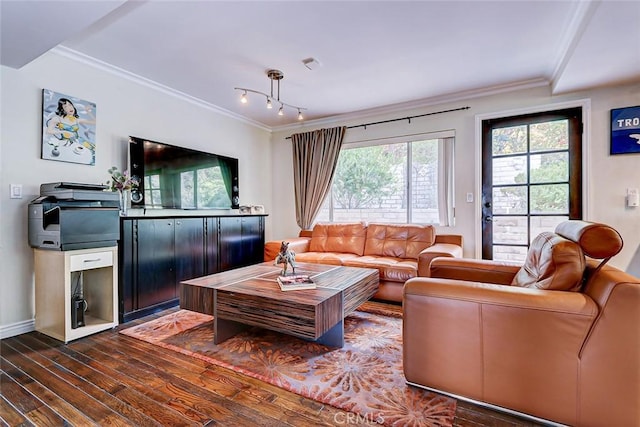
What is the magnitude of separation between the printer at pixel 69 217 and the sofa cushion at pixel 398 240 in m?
2.85

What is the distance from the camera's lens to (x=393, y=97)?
12.2 ft

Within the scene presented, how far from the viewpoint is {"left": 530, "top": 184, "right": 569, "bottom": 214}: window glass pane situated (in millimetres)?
3184

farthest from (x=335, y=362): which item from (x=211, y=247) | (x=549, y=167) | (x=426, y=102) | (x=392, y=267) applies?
(x=426, y=102)

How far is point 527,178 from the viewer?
3.35m

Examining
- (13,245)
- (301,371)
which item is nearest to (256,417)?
(301,371)

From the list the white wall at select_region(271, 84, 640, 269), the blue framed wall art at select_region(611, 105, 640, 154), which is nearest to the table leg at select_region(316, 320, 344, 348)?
the white wall at select_region(271, 84, 640, 269)

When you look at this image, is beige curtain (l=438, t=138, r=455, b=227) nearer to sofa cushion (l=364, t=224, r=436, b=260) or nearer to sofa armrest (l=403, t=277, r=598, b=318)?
sofa cushion (l=364, t=224, r=436, b=260)

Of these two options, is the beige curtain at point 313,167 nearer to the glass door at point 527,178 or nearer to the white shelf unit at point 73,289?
the glass door at point 527,178

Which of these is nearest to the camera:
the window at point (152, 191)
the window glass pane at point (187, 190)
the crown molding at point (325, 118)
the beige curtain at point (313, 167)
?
A: the crown molding at point (325, 118)

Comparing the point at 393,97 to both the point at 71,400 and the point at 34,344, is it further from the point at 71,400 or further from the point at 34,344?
the point at 34,344

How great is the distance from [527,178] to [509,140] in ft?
1.61

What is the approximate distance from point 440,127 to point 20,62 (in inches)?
164

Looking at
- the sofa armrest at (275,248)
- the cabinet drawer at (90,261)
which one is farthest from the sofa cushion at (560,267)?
the cabinet drawer at (90,261)

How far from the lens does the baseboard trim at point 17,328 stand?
229 cm
